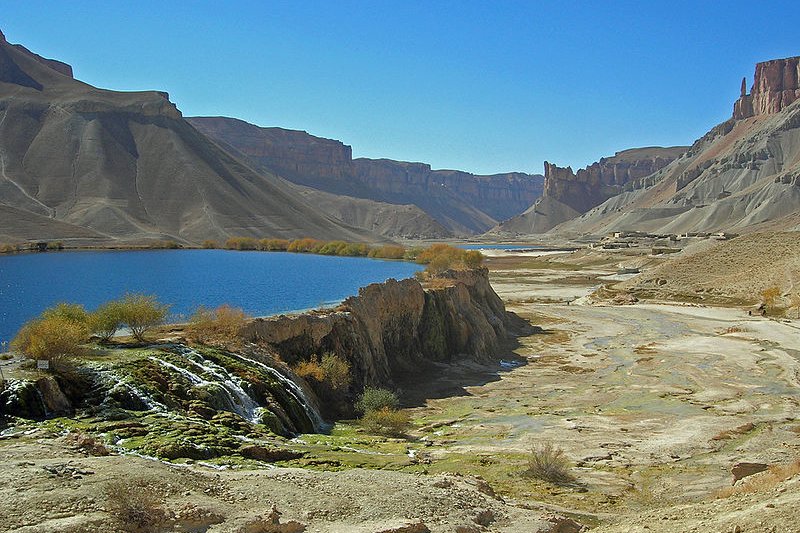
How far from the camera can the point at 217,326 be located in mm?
29531

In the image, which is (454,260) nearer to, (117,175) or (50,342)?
(50,342)

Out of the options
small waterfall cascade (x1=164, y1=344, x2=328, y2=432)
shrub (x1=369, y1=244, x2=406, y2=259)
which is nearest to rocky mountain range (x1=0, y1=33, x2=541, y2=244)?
shrub (x1=369, y1=244, x2=406, y2=259)

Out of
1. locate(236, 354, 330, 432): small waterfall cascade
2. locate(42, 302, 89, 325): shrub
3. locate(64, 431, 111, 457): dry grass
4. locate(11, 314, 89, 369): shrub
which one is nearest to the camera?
locate(64, 431, 111, 457): dry grass

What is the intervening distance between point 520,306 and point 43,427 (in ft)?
197

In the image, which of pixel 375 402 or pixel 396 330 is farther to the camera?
pixel 396 330

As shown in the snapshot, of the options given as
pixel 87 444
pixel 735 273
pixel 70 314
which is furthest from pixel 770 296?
pixel 87 444

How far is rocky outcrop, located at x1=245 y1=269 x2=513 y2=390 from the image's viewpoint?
32312 millimetres

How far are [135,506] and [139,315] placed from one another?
1699cm

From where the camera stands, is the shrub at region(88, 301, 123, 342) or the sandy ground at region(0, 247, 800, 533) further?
the shrub at region(88, 301, 123, 342)

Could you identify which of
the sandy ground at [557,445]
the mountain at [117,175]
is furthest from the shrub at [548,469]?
the mountain at [117,175]

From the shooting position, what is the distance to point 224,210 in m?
151

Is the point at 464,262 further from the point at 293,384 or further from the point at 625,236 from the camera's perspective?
the point at 625,236

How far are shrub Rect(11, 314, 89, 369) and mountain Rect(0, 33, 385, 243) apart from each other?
3766 inches

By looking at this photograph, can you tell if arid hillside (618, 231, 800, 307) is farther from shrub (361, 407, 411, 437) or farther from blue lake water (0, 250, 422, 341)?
shrub (361, 407, 411, 437)
